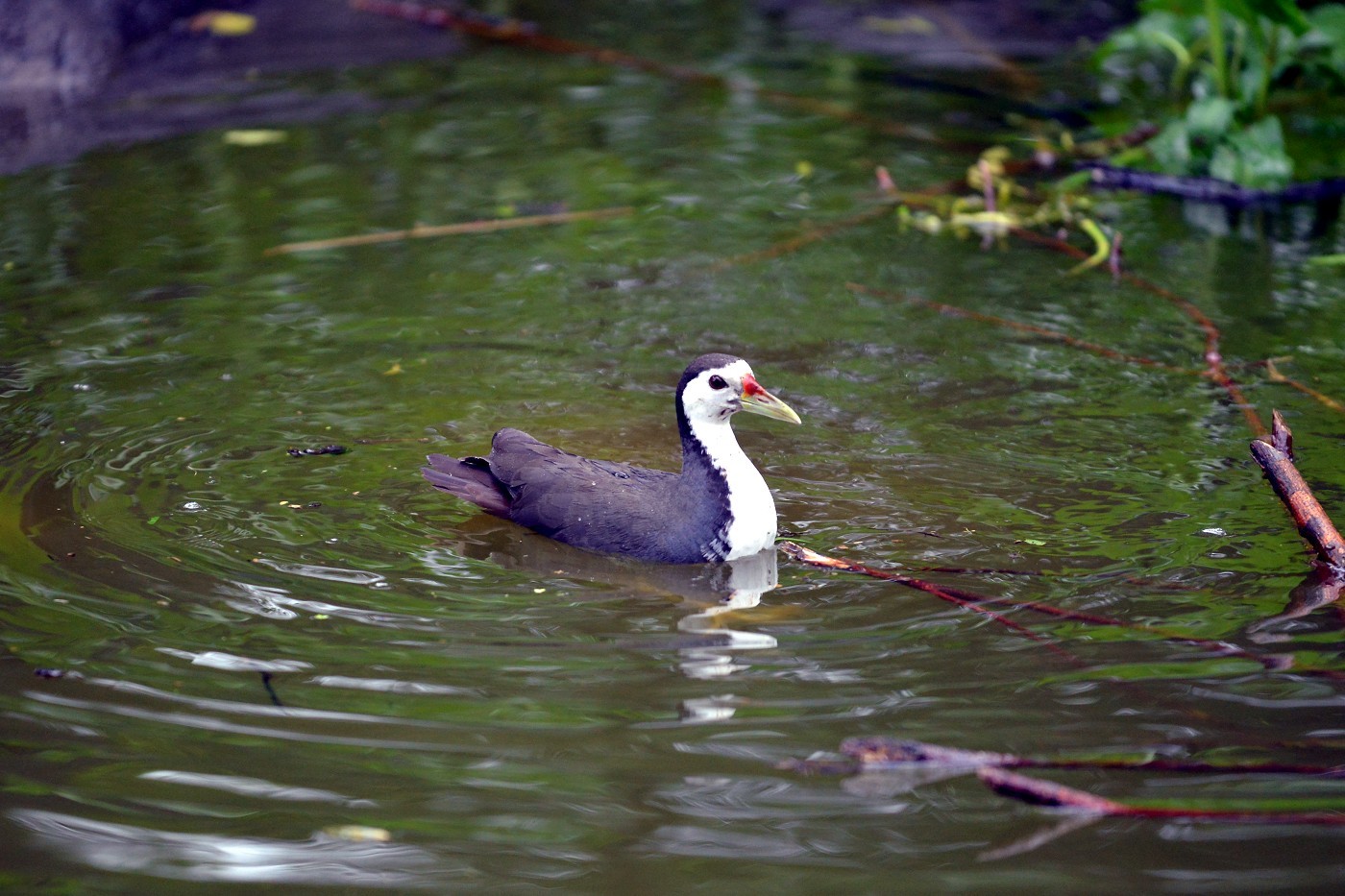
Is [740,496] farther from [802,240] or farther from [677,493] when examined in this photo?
[802,240]

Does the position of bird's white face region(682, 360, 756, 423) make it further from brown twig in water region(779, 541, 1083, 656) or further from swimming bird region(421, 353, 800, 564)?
brown twig in water region(779, 541, 1083, 656)

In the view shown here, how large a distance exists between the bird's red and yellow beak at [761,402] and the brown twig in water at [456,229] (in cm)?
401

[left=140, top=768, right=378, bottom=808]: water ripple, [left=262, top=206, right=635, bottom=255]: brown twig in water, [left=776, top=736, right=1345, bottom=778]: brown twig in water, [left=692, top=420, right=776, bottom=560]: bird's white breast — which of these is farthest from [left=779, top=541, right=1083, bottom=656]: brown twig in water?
[left=262, top=206, right=635, bottom=255]: brown twig in water

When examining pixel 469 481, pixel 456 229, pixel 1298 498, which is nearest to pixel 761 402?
pixel 469 481

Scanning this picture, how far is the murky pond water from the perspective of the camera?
402cm

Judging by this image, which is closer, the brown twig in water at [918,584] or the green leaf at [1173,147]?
the brown twig in water at [918,584]

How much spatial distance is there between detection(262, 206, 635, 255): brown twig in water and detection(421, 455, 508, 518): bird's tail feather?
3376mm

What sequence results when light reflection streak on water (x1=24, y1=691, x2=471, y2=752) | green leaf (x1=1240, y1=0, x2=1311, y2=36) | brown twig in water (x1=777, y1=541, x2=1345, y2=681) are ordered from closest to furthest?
light reflection streak on water (x1=24, y1=691, x2=471, y2=752)
brown twig in water (x1=777, y1=541, x2=1345, y2=681)
green leaf (x1=1240, y1=0, x2=1311, y2=36)

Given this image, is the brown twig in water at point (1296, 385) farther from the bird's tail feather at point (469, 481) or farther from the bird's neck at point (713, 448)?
the bird's tail feather at point (469, 481)

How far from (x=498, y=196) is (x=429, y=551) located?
15.6ft

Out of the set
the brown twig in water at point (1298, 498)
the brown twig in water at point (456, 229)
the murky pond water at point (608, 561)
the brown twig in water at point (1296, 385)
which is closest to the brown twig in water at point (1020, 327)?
the murky pond water at point (608, 561)

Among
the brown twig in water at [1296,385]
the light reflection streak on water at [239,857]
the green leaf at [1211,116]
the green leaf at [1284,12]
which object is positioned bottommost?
the light reflection streak on water at [239,857]

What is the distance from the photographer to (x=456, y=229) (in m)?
9.36

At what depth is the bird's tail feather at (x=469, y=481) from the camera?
5984 millimetres
